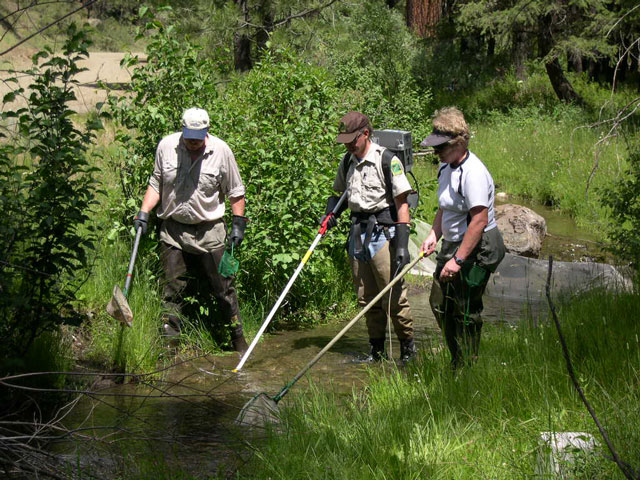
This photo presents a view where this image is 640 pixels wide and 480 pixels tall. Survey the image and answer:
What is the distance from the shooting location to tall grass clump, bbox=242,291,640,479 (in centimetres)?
391

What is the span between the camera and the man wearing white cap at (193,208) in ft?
21.9

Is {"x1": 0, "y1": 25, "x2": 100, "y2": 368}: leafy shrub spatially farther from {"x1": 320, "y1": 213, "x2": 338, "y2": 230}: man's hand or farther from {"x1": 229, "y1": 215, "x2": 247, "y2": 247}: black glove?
{"x1": 320, "y1": 213, "x2": 338, "y2": 230}: man's hand

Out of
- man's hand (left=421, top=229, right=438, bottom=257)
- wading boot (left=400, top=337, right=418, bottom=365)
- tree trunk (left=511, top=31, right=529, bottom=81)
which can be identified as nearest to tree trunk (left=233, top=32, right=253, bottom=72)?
wading boot (left=400, top=337, right=418, bottom=365)

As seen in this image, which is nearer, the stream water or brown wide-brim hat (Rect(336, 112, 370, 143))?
the stream water

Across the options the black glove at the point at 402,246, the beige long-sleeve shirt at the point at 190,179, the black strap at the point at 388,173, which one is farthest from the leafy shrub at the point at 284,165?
the black glove at the point at 402,246

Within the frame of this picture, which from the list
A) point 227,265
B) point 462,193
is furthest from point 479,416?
point 227,265

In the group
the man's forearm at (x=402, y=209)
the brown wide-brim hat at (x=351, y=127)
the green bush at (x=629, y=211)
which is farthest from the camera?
the green bush at (x=629, y=211)

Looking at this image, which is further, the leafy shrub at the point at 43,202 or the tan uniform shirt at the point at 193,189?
the tan uniform shirt at the point at 193,189

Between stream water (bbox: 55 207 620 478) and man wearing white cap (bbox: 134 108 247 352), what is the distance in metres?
0.60

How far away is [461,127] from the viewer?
5.30 m

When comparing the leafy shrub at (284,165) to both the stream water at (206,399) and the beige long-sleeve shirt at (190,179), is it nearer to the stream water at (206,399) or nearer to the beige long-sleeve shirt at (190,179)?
the stream water at (206,399)

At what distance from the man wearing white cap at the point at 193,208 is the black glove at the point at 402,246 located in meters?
1.38

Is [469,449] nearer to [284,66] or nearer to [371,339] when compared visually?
[371,339]

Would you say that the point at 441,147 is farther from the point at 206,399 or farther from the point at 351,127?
the point at 206,399
